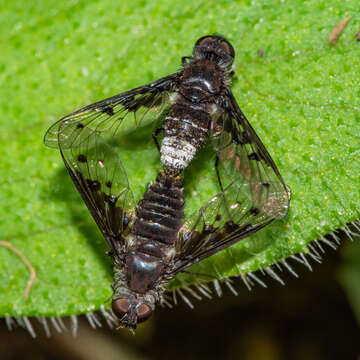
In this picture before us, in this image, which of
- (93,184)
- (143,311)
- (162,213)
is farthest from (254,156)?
(143,311)

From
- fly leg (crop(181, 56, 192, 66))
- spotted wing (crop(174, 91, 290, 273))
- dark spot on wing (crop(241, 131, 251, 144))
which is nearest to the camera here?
spotted wing (crop(174, 91, 290, 273))

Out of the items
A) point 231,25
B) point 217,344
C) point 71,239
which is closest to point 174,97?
point 231,25

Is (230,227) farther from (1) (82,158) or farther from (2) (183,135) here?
(1) (82,158)

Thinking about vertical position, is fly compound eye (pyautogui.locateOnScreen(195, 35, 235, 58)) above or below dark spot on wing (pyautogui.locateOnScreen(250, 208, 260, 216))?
above

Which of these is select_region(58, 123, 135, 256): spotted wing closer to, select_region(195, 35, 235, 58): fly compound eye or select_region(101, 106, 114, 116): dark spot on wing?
select_region(101, 106, 114, 116): dark spot on wing

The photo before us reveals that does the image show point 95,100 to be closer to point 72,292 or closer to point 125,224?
point 125,224

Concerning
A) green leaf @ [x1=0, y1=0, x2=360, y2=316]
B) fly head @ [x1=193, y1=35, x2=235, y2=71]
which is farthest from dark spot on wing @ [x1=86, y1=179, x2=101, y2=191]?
fly head @ [x1=193, y1=35, x2=235, y2=71]
